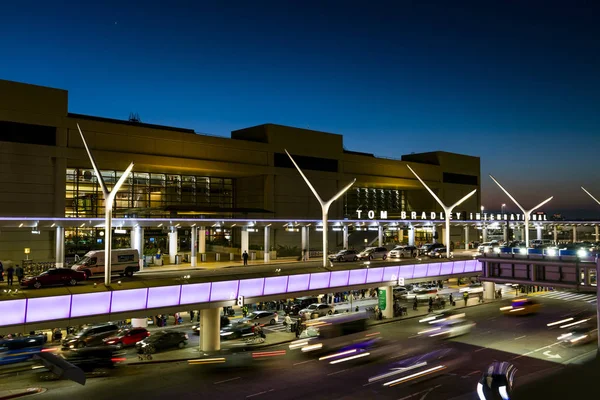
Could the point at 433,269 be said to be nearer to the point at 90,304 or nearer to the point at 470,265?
the point at 470,265

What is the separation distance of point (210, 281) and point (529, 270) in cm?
2605

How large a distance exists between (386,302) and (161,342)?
25040 millimetres

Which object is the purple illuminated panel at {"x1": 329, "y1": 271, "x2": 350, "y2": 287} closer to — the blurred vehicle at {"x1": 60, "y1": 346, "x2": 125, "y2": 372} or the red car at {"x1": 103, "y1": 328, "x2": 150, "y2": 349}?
the red car at {"x1": 103, "y1": 328, "x2": 150, "y2": 349}

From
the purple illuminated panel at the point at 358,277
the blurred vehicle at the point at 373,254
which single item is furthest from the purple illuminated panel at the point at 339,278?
the blurred vehicle at the point at 373,254

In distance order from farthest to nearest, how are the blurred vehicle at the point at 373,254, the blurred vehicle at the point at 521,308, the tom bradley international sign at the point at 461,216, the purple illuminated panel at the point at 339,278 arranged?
the tom bradley international sign at the point at 461,216 → the blurred vehicle at the point at 373,254 → the blurred vehicle at the point at 521,308 → the purple illuminated panel at the point at 339,278

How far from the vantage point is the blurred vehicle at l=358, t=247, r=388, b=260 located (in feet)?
206

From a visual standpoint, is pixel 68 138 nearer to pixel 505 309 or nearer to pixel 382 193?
pixel 505 309

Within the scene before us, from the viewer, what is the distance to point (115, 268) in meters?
42.2

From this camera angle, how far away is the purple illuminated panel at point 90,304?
29.7 m

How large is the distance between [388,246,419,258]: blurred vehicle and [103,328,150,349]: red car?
35.6 metres

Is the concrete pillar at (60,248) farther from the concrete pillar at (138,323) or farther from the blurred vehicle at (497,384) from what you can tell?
the blurred vehicle at (497,384)

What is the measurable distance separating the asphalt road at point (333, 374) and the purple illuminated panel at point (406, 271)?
6656 millimetres

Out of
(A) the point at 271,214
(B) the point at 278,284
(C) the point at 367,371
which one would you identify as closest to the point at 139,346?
(B) the point at 278,284

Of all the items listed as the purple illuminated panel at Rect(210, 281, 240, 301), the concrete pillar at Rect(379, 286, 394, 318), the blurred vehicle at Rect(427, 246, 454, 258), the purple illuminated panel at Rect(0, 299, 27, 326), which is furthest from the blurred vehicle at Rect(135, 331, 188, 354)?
the blurred vehicle at Rect(427, 246, 454, 258)
